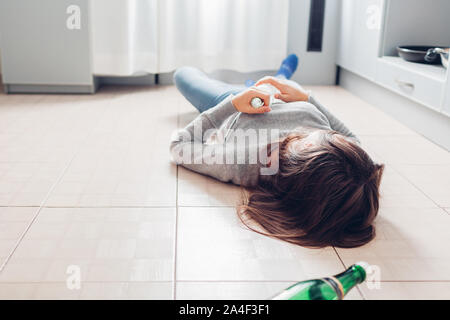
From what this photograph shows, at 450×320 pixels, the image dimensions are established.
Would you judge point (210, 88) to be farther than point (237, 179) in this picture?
Yes

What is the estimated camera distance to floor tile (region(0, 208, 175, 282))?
3.02 feet

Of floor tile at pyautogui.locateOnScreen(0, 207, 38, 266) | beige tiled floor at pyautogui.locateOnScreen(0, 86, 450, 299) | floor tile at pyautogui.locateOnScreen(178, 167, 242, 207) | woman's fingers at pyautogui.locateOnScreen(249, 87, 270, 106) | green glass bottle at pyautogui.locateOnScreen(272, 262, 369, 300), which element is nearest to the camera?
green glass bottle at pyautogui.locateOnScreen(272, 262, 369, 300)

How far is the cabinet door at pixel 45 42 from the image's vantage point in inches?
90.2

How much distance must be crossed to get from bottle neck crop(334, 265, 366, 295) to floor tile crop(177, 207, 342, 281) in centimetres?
13

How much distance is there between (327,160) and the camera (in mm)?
1033

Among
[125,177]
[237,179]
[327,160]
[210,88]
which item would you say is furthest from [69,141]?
[327,160]

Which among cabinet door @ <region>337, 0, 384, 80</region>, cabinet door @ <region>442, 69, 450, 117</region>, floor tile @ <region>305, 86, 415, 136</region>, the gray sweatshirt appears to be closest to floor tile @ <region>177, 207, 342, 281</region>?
the gray sweatshirt

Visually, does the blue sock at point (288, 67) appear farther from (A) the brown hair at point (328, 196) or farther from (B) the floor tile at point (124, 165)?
(A) the brown hair at point (328, 196)

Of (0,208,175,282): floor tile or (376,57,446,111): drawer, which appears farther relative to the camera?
(376,57,446,111): drawer

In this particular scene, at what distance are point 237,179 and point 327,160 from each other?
1.20 ft

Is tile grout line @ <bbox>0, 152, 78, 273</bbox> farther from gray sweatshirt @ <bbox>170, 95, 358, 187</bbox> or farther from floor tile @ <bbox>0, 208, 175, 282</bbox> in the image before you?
gray sweatshirt @ <bbox>170, 95, 358, 187</bbox>

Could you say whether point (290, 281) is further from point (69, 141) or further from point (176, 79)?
point (176, 79)

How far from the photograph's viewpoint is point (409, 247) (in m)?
1.05

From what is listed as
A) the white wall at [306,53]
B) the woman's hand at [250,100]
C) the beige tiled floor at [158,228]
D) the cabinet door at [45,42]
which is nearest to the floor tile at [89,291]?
the beige tiled floor at [158,228]
